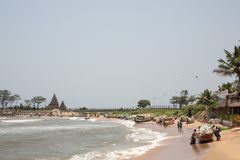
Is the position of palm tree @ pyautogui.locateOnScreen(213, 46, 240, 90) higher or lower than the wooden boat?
higher

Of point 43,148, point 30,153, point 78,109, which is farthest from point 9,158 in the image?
point 78,109

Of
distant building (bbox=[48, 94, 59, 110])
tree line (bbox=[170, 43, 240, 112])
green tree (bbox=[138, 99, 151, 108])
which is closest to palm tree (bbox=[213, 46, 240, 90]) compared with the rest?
tree line (bbox=[170, 43, 240, 112])

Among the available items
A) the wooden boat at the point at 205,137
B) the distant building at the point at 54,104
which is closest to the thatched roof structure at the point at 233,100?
the wooden boat at the point at 205,137

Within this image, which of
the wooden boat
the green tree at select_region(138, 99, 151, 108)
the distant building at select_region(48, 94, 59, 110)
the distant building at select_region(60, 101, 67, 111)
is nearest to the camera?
the wooden boat

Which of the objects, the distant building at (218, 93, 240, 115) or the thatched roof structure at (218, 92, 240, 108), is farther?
the distant building at (218, 93, 240, 115)

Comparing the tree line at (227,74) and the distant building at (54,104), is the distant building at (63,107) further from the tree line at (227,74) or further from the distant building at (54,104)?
the tree line at (227,74)

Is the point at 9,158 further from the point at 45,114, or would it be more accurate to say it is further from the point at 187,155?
the point at 45,114

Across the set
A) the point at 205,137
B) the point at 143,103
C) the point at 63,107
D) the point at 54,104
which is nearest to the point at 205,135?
the point at 205,137

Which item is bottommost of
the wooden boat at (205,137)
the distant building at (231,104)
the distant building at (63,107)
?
the wooden boat at (205,137)

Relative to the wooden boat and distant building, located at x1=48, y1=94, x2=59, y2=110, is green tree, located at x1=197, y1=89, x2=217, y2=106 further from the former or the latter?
distant building, located at x1=48, y1=94, x2=59, y2=110

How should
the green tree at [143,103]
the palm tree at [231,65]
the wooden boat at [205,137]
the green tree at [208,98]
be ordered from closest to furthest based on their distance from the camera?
the wooden boat at [205,137]
the palm tree at [231,65]
the green tree at [208,98]
the green tree at [143,103]

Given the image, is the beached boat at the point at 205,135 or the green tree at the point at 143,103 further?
the green tree at the point at 143,103

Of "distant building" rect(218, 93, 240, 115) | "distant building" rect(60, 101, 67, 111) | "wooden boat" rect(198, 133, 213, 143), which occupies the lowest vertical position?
"wooden boat" rect(198, 133, 213, 143)

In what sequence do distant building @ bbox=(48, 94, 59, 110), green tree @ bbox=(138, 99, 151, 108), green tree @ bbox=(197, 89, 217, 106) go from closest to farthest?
1. green tree @ bbox=(197, 89, 217, 106)
2. green tree @ bbox=(138, 99, 151, 108)
3. distant building @ bbox=(48, 94, 59, 110)
